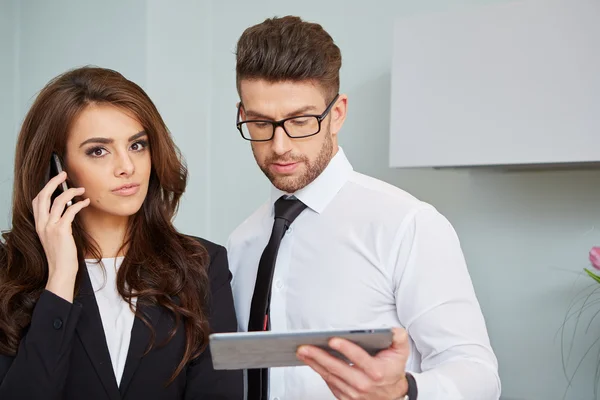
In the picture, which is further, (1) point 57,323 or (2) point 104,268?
(2) point 104,268

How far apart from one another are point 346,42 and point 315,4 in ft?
0.86

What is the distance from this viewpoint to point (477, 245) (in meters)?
2.71

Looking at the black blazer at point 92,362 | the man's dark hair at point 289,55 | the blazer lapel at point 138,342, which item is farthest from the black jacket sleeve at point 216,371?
the man's dark hair at point 289,55

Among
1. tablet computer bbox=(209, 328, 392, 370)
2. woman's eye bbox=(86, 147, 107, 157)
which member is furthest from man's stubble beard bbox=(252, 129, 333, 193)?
tablet computer bbox=(209, 328, 392, 370)

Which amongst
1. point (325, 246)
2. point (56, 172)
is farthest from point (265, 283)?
point (56, 172)

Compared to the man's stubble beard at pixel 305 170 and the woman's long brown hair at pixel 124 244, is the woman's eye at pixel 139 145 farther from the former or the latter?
the man's stubble beard at pixel 305 170

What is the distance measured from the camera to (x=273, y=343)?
1.08 m

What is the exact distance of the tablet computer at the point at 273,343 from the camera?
3.44ft

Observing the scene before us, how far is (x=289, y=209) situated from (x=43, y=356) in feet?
2.16

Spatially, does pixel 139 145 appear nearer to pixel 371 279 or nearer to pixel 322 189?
pixel 322 189

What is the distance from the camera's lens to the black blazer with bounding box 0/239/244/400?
155 cm

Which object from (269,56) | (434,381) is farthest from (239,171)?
(434,381)

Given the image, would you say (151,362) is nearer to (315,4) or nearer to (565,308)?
(565,308)

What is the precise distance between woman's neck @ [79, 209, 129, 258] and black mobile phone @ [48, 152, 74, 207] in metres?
0.08
